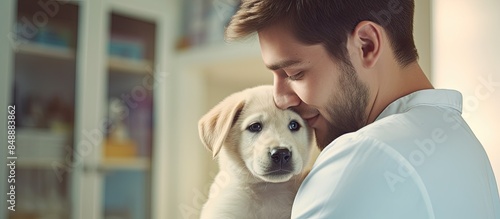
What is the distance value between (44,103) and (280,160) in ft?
4.58

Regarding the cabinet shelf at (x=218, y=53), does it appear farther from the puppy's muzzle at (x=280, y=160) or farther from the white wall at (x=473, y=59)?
the puppy's muzzle at (x=280, y=160)

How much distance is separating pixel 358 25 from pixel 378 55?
0.16 ft

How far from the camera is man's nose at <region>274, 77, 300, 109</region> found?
0.77 meters

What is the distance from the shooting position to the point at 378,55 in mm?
686

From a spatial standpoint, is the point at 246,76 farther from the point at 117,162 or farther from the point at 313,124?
the point at 313,124

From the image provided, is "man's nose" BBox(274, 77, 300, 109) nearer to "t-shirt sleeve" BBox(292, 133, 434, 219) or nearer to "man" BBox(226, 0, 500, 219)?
"man" BBox(226, 0, 500, 219)

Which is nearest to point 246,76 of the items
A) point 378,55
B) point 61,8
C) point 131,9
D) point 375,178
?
point 131,9

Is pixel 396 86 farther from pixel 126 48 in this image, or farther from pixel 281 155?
pixel 126 48

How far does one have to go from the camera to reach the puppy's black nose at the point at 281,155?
0.78m

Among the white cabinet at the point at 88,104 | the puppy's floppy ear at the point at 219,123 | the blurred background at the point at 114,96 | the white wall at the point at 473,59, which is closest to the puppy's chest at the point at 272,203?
the puppy's floppy ear at the point at 219,123

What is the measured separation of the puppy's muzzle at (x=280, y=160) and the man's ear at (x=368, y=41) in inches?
7.2

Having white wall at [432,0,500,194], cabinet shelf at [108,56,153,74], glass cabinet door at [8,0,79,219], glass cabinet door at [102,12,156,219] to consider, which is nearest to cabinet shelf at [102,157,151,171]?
glass cabinet door at [102,12,156,219]

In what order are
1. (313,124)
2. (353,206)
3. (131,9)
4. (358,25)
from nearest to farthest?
(353,206)
(358,25)
(313,124)
(131,9)

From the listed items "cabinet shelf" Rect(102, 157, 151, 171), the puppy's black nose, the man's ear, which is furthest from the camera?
"cabinet shelf" Rect(102, 157, 151, 171)
